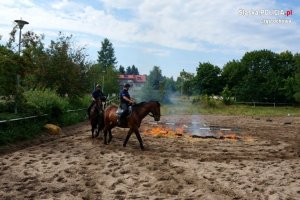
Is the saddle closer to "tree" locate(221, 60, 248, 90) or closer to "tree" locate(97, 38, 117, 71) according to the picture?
"tree" locate(221, 60, 248, 90)

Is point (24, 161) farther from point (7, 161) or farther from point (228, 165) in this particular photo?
point (228, 165)

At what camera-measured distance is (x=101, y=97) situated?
57.0ft

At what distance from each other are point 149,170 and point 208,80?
2672 inches

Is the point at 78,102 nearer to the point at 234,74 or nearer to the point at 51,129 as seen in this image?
the point at 51,129

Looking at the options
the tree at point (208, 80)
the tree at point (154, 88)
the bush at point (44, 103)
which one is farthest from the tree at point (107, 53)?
the bush at point (44, 103)

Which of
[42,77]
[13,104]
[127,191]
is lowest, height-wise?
[127,191]

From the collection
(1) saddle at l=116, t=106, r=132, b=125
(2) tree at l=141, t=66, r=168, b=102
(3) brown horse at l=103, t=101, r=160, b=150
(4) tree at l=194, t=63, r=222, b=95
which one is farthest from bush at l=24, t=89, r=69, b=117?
(4) tree at l=194, t=63, r=222, b=95

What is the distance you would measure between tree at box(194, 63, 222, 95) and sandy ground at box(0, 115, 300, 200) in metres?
61.4

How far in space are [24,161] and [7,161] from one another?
0.50m

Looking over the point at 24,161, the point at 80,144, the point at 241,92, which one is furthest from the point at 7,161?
the point at 241,92

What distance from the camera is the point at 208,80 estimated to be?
77250 millimetres

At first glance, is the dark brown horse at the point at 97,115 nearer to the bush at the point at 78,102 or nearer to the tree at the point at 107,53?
the bush at the point at 78,102

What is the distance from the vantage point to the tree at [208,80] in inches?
3044

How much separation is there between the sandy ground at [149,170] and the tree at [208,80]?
61448mm
